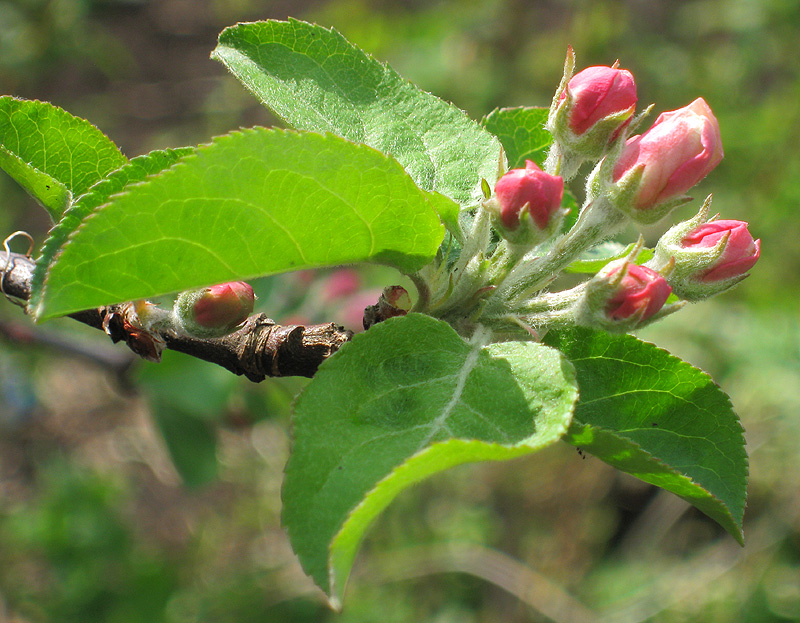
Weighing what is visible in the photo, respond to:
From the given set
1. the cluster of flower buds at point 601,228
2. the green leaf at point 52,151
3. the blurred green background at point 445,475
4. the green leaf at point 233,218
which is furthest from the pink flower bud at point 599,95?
the blurred green background at point 445,475

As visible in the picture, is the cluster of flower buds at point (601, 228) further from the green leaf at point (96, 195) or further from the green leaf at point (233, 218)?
the green leaf at point (96, 195)

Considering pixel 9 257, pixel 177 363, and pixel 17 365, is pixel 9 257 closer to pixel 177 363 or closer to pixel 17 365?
pixel 177 363

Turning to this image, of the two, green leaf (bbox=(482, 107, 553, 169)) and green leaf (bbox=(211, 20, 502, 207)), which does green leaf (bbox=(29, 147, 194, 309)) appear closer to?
green leaf (bbox=(211, 20, 502, 207))

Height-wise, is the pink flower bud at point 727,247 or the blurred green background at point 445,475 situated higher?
the pink flower bud at point 727,247

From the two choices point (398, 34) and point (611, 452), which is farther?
point (398, 34)

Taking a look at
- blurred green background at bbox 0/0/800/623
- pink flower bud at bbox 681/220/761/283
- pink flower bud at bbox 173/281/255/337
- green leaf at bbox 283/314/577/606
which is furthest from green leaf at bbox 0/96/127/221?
blurred green background at bbox 0/0/800/623

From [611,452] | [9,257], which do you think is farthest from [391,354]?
[9,257]
